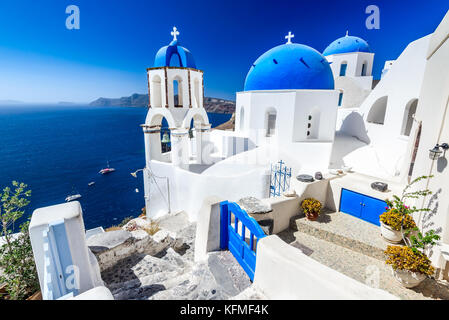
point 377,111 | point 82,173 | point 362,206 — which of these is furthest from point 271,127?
point 82,173

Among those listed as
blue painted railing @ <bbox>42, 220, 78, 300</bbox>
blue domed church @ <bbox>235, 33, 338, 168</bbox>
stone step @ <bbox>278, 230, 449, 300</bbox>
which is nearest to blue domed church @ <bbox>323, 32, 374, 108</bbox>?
blue domed church @ <bbox>235, 33, 338, 168</bbox>

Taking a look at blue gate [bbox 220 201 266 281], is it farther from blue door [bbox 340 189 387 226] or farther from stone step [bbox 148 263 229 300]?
blue door [bbox 340 189 387 226]

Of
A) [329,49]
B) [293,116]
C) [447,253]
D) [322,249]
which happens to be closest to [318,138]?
→ [293,116]

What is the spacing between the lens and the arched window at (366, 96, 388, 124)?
47.3 ft

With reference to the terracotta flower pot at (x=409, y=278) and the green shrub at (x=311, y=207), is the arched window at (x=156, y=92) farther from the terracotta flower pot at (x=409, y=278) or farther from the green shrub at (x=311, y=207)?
the terracotta flower pot at (x=409, y=278)

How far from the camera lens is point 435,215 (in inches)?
199

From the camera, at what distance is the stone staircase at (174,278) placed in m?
4.04

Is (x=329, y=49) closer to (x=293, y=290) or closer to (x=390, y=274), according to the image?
(x=390, y=274)

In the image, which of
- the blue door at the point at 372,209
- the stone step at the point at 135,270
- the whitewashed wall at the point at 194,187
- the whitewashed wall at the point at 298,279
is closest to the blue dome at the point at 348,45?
the whitewashed wall at the point at 194,187

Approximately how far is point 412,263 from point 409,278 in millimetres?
396

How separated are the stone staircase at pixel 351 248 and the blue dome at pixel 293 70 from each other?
8656 millimetres

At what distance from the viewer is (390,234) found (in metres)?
6.04

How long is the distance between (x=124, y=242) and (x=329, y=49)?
102 feet
